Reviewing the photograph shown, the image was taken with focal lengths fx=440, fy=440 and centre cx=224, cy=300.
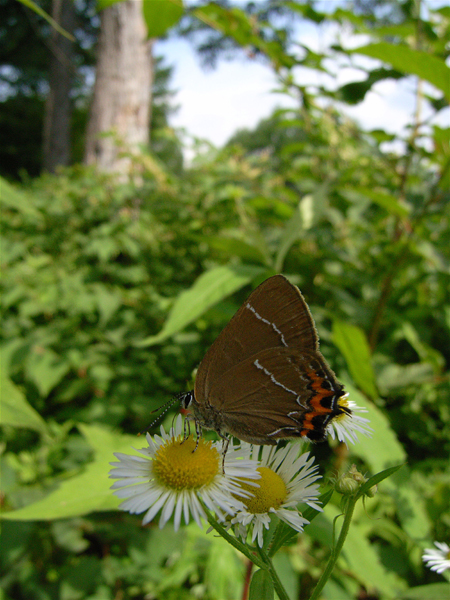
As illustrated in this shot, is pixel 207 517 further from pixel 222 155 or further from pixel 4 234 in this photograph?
pixel 4 234

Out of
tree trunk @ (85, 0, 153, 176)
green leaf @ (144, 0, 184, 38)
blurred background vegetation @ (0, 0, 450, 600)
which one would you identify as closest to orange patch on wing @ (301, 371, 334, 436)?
blurred background vegetation @ (0, 0, 450, 600)

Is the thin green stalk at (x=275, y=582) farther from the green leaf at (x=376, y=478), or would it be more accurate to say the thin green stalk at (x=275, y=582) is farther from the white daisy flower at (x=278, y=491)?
the green leaf at (x=376, y=478)

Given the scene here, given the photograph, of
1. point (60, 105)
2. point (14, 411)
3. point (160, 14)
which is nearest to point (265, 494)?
point (14, 411)

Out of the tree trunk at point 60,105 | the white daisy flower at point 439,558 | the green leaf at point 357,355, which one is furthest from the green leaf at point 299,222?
the tree trunk at point 60,105

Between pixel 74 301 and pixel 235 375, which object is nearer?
pixel 235 375

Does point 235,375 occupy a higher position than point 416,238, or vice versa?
point 416,238

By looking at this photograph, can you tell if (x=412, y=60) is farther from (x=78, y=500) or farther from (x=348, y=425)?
(x=78, y=500)

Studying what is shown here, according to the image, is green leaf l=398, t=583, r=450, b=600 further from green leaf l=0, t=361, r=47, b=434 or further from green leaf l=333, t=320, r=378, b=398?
green leaf l=0, t=361, r=47, b=434

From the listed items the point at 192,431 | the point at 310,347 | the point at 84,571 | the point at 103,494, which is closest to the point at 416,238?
the point at 310,347
